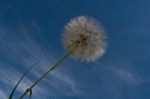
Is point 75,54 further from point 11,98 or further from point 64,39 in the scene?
point 11,98

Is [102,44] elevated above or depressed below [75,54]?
above

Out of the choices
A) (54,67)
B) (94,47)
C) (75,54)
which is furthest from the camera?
(94,47)

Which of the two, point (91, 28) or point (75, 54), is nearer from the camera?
point (75, 54)

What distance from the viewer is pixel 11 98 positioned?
5.54 metres

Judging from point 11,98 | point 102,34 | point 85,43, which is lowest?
point 11,98

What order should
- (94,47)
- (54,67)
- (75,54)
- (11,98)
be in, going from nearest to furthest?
(11,98), (54,67), (75,54), (94,47)

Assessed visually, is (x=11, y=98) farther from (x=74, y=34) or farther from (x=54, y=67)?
(x=74, y=34)

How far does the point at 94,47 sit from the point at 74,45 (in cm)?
69

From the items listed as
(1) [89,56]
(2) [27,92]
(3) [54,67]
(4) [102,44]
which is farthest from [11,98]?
(4) [102,44]

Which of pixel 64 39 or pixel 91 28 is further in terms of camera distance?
pixel 91 28

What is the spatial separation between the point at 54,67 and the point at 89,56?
2.69 m

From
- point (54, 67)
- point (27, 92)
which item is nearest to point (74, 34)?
point (54, 67)

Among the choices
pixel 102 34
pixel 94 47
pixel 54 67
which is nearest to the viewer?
pixel 54 67

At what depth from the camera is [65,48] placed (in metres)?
8.64
